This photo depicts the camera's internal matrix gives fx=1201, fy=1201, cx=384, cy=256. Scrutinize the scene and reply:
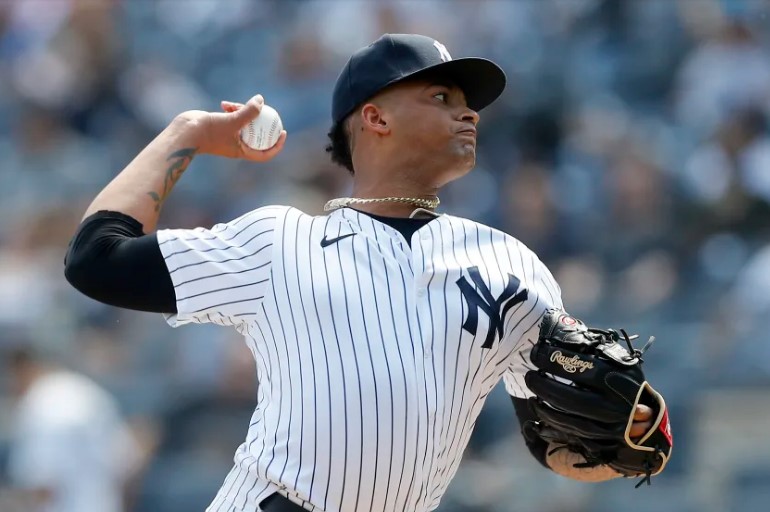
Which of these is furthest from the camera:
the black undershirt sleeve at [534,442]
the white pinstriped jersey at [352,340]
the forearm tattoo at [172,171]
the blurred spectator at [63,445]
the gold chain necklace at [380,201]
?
the blurred spectator at [63,445]

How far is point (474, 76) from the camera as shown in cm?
290

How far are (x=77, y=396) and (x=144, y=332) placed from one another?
1.18 m

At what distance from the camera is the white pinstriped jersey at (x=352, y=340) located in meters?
2.44

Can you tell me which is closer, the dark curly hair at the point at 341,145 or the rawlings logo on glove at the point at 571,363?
the rawlings logo on glove at the point at 571,363

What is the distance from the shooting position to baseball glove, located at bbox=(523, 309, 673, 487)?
2506mm

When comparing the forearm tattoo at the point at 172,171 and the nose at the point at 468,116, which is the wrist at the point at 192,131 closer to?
the forearm tattoo at the point at 172,171

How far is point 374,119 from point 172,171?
50 cm

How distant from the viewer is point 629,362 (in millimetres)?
2525

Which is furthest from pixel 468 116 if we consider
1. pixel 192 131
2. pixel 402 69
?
pixel 192 131

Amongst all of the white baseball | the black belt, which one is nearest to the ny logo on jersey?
the black belt

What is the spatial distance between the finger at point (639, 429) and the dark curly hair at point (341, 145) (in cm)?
98

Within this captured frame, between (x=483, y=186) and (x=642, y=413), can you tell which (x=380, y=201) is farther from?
(x=483, y=186)

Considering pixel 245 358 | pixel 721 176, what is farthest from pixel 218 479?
pixel 721 176

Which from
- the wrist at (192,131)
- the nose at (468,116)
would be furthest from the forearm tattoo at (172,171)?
the nose at (468,116)
